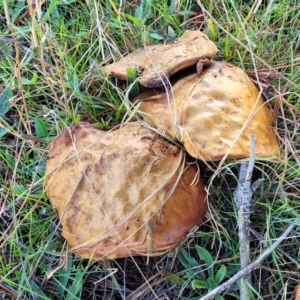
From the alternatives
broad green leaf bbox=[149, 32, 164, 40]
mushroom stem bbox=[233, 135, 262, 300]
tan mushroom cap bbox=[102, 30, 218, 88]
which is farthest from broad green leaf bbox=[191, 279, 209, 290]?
broad green leaf bbox=[149, 32, 164, 40]

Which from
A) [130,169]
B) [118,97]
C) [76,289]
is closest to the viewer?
[130,169]

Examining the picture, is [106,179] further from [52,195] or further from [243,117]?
[243,117]

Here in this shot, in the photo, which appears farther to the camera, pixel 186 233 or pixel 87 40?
pixel 87 40

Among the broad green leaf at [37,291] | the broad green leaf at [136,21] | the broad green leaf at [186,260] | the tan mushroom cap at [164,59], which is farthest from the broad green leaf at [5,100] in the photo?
the broad green leaf at [186,260]

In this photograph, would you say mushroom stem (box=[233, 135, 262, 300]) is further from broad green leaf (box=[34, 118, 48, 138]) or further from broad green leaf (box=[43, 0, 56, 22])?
broad green leaf (box=[43, 0, 56, 22])

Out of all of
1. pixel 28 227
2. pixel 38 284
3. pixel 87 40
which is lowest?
pixel 38 284

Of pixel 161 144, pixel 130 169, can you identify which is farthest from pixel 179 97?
pixel 130 169
